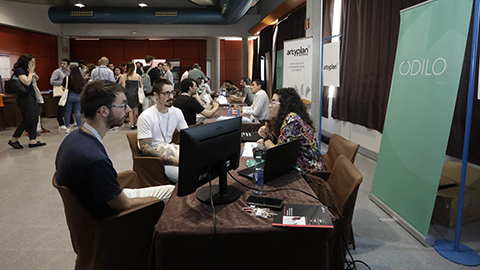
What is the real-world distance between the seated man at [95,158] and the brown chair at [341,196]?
107cm

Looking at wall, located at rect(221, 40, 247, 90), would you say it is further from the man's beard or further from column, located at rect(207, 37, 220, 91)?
the man's beard

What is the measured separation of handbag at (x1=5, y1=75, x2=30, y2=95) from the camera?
5527 millimetres

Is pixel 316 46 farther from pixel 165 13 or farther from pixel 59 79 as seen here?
pixel 165 13

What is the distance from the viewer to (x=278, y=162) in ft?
6.86

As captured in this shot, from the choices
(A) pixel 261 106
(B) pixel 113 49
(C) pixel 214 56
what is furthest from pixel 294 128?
(B) pixel 113 49

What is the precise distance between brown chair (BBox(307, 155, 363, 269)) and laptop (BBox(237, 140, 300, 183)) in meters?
0.26

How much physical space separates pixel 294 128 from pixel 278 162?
61 cm

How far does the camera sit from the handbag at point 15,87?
18.1 ft

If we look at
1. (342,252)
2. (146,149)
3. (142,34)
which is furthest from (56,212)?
(142,34)

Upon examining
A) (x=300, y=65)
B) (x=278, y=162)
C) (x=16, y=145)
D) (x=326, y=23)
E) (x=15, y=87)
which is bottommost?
(x=16, y=145)

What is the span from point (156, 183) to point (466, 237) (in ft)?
8.36

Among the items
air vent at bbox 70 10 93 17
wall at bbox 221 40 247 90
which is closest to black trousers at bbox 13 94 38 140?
air vent at bbox 70 10 93 17

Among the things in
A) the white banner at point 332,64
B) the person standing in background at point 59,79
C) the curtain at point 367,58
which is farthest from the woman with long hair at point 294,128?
the person standing in background at point 59,79

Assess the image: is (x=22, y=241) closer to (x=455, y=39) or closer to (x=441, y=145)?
(x=441, y=145)
